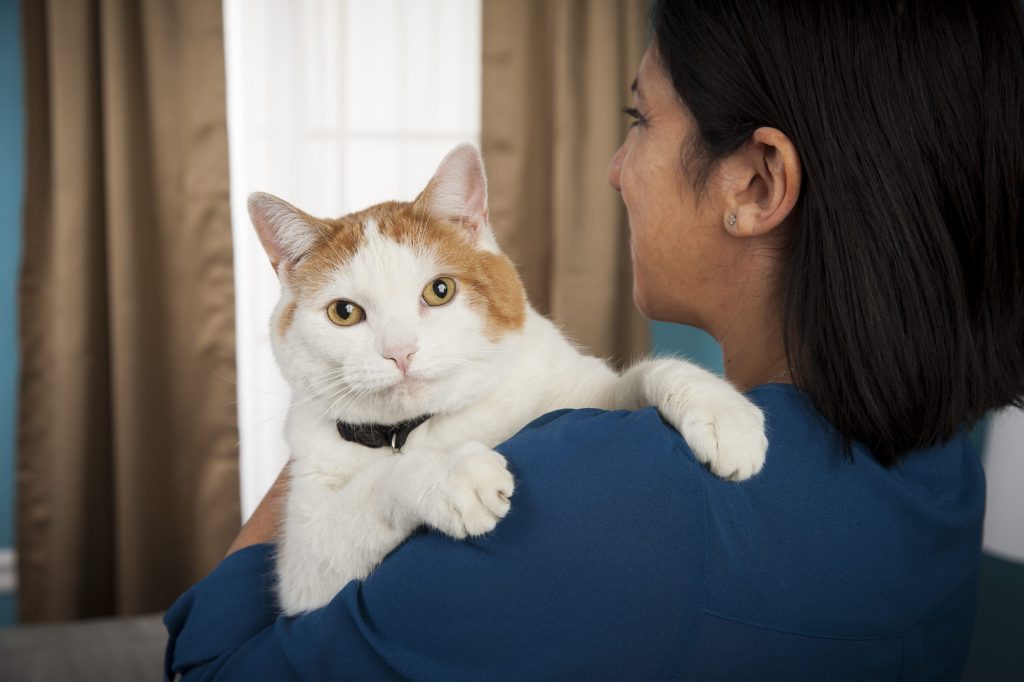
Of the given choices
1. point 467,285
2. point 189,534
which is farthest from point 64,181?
point 467,285

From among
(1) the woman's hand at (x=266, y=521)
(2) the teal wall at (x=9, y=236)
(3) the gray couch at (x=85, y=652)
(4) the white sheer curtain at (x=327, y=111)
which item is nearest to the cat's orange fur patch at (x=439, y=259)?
(1) the woman's hand at (x=266, y=521)

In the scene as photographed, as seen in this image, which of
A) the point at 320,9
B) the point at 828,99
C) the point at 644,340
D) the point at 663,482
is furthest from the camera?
the point at 644,340

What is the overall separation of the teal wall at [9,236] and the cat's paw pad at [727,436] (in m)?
2.51

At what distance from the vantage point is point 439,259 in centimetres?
112

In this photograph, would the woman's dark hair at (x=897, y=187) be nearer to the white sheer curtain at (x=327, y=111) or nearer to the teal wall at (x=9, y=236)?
the white sheer curtain at (x=327, y=111)

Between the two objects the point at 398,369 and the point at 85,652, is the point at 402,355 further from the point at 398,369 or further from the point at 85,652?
the point at 85,652

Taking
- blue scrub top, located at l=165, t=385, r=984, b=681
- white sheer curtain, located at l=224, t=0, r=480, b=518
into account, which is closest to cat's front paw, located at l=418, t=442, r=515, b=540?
blue scrub top, located at l=165, t=385, r=984, b=681

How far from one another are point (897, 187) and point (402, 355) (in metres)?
0.61

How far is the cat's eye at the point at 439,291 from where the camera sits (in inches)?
42.9

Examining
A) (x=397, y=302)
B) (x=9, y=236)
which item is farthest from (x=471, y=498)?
(x=9, y=236)

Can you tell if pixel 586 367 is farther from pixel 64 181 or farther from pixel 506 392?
pixel 64 181

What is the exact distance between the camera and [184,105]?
8.20 ft

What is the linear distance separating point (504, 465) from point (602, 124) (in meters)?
2.19

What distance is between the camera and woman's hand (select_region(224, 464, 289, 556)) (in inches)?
46.7
